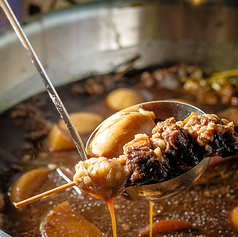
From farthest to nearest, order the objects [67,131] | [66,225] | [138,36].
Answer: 1. [138,36]
2. [67,131]
3. [66,225]

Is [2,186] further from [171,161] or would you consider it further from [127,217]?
[171,161]

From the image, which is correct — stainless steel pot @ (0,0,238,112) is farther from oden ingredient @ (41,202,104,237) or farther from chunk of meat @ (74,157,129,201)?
chunk of meat @ (74,157,129,201)

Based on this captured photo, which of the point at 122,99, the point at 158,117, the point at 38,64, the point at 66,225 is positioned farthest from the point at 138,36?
the point at 66,225

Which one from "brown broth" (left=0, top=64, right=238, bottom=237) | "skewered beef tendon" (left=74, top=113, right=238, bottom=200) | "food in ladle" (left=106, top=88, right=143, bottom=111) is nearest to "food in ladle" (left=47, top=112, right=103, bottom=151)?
"brown broth" (left=0, top=64, right=238, bottom=237)

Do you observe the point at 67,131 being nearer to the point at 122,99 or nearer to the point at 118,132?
the point at 122,99

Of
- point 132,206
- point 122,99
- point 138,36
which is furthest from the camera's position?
point 138,36

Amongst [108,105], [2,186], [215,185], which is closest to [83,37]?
[108,105]
